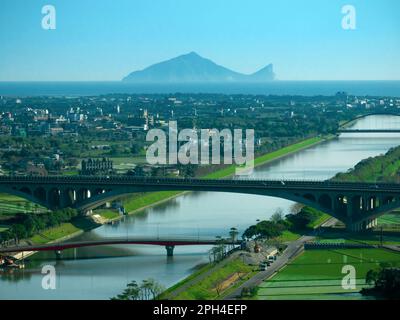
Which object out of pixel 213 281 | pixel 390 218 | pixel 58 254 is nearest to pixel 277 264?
pixel 213 281

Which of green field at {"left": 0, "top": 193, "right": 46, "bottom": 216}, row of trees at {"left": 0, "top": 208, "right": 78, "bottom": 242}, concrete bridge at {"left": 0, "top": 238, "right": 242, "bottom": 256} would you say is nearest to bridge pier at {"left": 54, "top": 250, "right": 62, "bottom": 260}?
concrete bridge at {"left": 0, "top": 238, "right": 242, "bottom": 256}

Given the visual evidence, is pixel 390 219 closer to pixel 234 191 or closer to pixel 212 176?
pixel 234 191

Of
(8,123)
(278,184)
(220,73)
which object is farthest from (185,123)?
(220,73)

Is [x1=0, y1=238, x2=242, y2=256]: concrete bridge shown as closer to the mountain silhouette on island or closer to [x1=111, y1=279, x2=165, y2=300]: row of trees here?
[x1=111, y1=279, x2=165, y2=300]: row of trees
